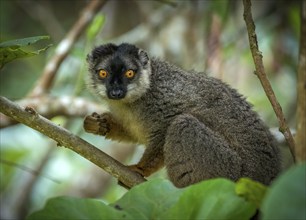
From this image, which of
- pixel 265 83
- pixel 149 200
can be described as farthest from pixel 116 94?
pixel 149 200

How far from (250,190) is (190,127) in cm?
258

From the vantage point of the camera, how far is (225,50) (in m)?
8.05

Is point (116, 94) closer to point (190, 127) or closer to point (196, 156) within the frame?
point (190, 127)

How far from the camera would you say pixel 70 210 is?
228 centimetres

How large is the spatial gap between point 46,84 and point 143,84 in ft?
5.24

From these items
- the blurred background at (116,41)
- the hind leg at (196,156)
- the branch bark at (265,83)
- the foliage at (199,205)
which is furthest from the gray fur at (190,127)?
the foliage at (199,205)

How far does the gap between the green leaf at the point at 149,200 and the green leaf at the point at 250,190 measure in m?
0.35

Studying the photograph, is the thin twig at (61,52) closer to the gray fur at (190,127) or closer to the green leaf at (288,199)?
the gray fur at (190,127)

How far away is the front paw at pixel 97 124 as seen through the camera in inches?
212

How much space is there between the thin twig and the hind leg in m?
2.34

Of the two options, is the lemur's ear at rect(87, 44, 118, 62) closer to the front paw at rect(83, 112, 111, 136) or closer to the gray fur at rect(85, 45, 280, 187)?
the gray fur at rect(85, 45, 280, 187)

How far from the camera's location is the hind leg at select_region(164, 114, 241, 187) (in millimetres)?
4602

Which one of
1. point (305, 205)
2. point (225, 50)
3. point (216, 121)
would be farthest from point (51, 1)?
point (305, 205)

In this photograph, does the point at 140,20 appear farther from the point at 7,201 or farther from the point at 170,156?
the point at 170,156
